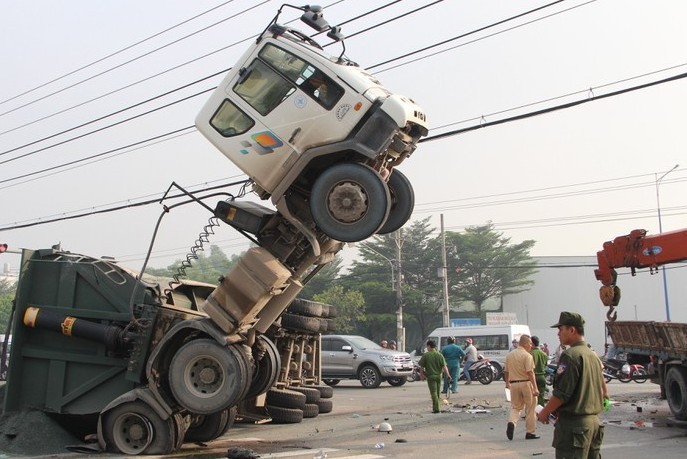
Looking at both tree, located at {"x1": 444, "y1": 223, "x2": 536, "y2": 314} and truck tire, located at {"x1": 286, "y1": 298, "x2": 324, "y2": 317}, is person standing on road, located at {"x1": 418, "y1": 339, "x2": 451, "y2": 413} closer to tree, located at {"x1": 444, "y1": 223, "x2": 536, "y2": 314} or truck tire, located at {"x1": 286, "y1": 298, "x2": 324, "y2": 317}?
truck tire, located at {"x1": 286, "y1": 298, "x2": 324, "y2": 317}

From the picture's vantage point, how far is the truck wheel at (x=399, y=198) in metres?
9.92

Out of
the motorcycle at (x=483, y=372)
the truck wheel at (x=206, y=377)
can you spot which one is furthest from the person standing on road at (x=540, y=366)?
the motorcycle at (x=483, y=372)

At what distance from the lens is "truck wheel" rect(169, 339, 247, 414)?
9.24 m

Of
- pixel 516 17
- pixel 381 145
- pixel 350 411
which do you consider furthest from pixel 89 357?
pixel 516 17

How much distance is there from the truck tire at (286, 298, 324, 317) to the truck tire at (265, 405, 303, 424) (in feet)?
5.80

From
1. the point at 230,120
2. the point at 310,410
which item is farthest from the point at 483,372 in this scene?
the point at 230,120

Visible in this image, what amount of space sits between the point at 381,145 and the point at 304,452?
4221mm

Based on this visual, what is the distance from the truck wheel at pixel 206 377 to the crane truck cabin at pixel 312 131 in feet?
6.53

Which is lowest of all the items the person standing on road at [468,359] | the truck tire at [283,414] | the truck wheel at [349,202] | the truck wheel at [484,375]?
the truck tire at [283,414]

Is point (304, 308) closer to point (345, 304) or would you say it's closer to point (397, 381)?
point (397, 381)

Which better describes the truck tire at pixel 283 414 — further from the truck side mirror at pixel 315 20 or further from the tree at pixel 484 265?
the tree at pixel 484 265

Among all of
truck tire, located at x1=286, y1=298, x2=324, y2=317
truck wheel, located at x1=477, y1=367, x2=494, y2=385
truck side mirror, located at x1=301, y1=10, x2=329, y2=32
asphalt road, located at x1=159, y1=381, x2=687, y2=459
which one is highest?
truck side mirror, located at x1=301, y1=10, x2=329, y2=32

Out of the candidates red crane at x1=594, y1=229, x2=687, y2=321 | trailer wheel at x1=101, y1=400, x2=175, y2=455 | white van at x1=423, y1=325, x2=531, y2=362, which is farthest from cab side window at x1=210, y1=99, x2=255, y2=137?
white van at x1=423, y1=325, x2=531, y2=362

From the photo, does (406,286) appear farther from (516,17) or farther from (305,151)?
(305,151)
